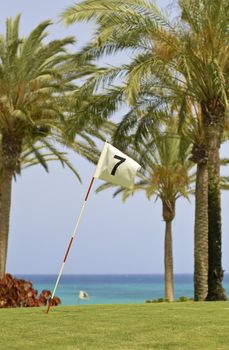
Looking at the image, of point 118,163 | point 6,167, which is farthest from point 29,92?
point 118,163

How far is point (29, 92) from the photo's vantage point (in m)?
26.7

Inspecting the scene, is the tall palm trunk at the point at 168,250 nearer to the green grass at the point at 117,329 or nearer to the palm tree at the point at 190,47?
the palm tree at the point at 190,47

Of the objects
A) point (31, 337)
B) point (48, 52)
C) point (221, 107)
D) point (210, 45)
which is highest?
point (48, 52)

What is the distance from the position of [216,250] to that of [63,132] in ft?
26.7

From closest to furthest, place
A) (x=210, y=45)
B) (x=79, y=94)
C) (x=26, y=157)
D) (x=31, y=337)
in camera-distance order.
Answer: (x=31, y=337)
(x=210, y=45)
(x=79, y=94)
(x=26, y=157)

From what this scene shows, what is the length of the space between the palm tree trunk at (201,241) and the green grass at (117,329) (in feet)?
27.7

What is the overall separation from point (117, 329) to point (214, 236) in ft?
32.2

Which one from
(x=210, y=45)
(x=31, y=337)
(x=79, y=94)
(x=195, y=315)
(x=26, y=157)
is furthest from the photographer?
(x=26, y=157)

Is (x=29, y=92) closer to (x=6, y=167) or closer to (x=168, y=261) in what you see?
(x=6, y=167)

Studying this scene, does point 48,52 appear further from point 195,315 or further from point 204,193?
point 195,315

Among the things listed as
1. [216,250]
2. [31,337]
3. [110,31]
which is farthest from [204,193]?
[31,337]

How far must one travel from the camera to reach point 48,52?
26.5 meters

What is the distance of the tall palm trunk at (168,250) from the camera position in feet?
121

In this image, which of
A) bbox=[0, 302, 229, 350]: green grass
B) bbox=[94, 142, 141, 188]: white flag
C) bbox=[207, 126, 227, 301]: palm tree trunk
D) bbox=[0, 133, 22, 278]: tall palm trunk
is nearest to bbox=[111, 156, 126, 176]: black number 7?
bbox=[94, 142, 141, 188]: white flag
